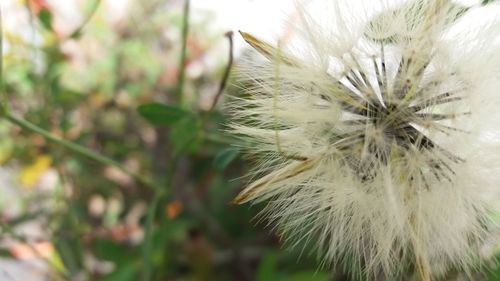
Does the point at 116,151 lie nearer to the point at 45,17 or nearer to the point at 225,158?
the point at 45,17

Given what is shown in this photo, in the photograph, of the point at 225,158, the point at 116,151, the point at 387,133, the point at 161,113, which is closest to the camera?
the point at 387,133

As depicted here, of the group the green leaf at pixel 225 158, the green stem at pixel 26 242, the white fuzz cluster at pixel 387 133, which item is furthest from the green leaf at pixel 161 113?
the green stem at pixel 26 242

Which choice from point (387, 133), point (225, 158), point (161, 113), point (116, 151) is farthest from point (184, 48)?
point (116, 151)

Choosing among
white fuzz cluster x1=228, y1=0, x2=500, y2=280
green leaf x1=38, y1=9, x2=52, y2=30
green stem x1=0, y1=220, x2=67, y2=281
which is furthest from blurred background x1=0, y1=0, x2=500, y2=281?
white fuzz cluster x1=228, y1=0, x2=500, y2=280

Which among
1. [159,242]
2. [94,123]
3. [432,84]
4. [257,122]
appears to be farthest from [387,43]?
[94,123]

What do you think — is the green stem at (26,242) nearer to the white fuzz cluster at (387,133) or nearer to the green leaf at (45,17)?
the green leaf at (45,17)

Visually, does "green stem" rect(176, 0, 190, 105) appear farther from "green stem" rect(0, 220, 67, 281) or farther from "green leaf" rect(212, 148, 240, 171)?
"green stem" rect(0, 220, 67, 281)
